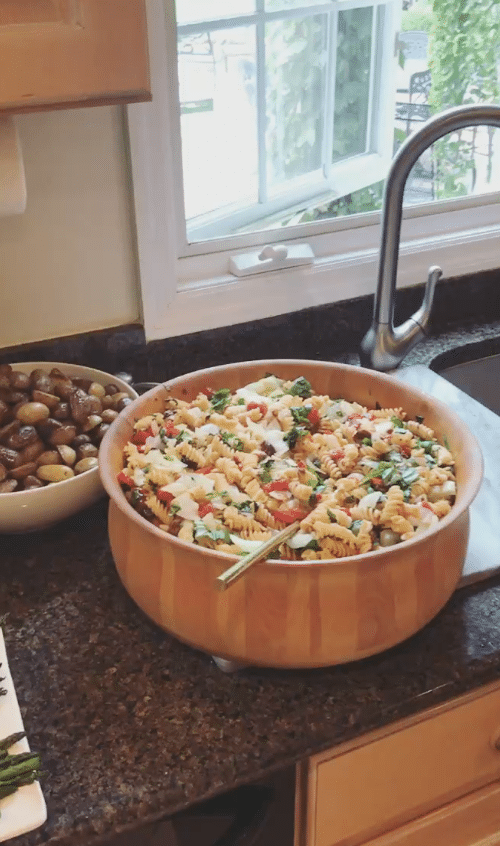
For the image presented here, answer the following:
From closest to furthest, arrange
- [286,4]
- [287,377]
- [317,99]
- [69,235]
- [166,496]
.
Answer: [166,496], [287,377], [69,235], [286,4], [317,99]

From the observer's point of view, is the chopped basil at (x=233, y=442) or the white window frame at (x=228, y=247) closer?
the chopped basil at (x=233, y=442)

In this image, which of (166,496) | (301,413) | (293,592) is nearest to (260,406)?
(301,413)

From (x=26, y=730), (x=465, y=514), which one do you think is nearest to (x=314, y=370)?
(x=465, y=514)

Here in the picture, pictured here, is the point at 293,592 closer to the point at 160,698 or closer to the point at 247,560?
the point at 247,560

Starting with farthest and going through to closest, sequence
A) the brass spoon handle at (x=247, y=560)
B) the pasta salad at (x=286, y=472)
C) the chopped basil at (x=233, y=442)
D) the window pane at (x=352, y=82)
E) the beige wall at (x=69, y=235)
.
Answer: the window pane at (x=352, y=82) < the beige wall at (x=69, y=235) < the chopped basil at (x=233, y=442) < the pasta salad at (x=286, y=472) < the brass spoon handle at (x=247, y=560)

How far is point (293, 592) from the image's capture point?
2.46 feet

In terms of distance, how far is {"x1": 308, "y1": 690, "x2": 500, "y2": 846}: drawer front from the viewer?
0.85 m

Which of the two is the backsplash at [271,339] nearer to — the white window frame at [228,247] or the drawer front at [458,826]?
the white window frame at [228,247]

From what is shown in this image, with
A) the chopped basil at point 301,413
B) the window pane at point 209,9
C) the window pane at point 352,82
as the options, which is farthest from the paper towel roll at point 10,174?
the window pane at point 352,82

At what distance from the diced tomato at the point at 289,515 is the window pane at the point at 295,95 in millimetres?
815

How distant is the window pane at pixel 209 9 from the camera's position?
49.4 inches

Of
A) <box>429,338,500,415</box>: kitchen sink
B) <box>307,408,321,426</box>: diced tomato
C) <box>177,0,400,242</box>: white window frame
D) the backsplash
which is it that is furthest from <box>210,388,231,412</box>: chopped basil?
<box>429,338,500,415</box>: kitchen sink

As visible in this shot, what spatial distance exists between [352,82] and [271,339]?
480mm

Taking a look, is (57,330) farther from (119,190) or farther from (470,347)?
(470,347)
